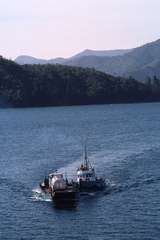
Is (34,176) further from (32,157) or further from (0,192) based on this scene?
(32,157)

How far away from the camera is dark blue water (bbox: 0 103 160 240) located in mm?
69625

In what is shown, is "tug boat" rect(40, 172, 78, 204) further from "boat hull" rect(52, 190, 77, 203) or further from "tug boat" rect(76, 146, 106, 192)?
"tug boat" rect(76, 146, 106, 192)

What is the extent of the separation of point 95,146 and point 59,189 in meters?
52.2

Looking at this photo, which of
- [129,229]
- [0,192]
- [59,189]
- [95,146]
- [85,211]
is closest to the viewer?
[129,229]

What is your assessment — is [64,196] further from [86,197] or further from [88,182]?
→ [88,182]

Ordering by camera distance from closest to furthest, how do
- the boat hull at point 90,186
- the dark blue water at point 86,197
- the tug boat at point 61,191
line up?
the dark blue water at point 86,197 → the tug boat at point 61,191 → the boat hull at point 90,186

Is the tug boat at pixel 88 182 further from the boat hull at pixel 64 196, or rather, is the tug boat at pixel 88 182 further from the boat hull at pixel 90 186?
the boat hull at pixel 64 196

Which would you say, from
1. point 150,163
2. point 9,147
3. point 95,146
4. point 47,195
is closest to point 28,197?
point 47,195

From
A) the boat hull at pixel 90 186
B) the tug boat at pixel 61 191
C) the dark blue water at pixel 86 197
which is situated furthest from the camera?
the boat hull at pixel 90 186

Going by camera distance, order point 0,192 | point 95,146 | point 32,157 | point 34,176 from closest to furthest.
Result: point 0,192 < point 34,176 < point 32,157 < point 95,146

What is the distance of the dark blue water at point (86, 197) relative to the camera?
69.6 metres

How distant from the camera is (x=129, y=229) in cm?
6856

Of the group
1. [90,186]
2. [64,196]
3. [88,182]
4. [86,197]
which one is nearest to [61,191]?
[64,196]

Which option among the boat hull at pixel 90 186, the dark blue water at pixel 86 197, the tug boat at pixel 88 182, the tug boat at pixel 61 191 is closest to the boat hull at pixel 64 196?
the tug boat at pixel 61 191
